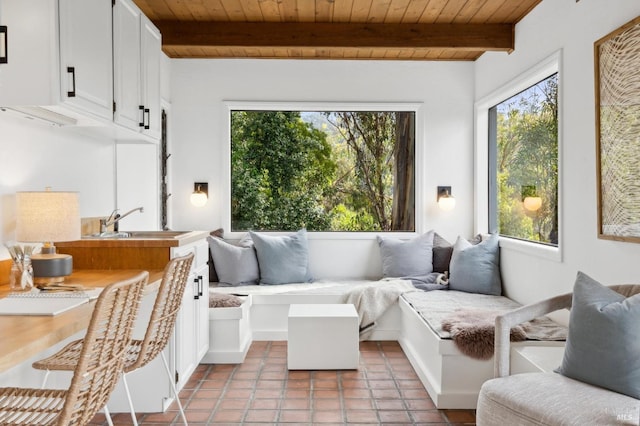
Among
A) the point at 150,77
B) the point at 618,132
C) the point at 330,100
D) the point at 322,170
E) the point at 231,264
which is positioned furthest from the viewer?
the point at 322,170

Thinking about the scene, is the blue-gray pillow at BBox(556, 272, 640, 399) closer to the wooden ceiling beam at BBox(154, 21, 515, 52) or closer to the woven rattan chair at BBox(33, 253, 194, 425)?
the woven rattan chair at BBox(33, 253, 194, 425)

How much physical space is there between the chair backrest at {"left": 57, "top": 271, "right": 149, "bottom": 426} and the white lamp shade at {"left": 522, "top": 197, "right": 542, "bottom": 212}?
3125 millimetres

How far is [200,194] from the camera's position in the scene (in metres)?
5.02

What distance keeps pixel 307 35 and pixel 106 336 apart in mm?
3347

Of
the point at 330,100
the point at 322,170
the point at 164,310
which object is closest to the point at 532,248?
the point at 322,170

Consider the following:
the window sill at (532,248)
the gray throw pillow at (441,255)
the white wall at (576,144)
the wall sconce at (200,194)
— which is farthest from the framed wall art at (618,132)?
the wall sconce at (200,194)

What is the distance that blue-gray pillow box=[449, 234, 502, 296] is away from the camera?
434 centimetres

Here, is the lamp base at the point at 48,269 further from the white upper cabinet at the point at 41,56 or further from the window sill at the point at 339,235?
the window sill at the point at 339,235

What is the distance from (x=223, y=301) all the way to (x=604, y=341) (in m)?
2.59

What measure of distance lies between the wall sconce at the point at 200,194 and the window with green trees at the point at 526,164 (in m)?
2.69

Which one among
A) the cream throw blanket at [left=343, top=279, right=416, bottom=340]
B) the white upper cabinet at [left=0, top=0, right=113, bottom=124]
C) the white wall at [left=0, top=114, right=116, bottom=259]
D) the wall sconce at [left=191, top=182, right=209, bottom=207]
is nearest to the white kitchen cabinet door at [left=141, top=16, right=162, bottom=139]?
the white wall at [left=0, top=114, right=116, bottom=259]

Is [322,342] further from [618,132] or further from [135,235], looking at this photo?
[618,132]

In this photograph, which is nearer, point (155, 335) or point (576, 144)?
point (155, 335)

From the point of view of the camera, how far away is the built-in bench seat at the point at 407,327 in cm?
298
